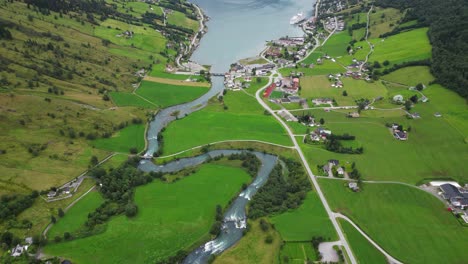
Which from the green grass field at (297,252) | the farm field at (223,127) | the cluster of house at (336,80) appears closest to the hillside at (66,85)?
the farm field at (223,127)

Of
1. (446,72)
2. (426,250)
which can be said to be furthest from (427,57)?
(426,250)

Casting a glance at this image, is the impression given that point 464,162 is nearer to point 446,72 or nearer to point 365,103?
point 365,103

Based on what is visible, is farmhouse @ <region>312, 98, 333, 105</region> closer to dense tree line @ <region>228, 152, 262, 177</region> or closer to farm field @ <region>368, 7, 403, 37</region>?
dense tree line @ <region>228, 152, 262, 177</region>

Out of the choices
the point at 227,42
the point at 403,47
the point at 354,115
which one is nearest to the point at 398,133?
the point at 354,115

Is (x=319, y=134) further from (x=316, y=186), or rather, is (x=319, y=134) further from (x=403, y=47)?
(x=403, y=47)

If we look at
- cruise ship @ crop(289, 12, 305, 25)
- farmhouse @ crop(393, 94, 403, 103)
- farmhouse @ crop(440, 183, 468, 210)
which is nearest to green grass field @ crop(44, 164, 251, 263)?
farmhouse @ crop(440, 183, 468, 210)

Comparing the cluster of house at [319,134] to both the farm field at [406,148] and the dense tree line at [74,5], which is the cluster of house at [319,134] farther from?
the dense tree line at [74,5]
